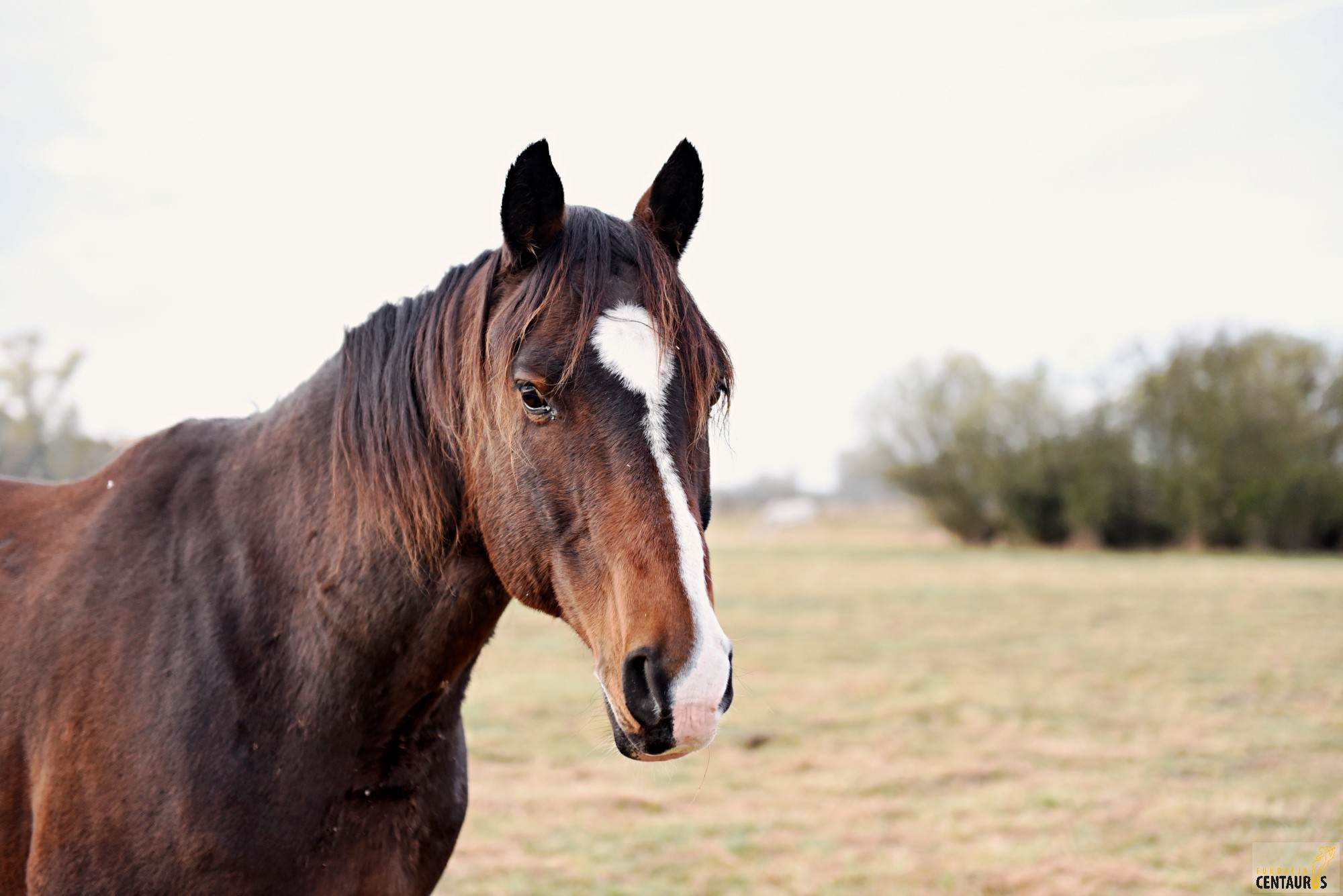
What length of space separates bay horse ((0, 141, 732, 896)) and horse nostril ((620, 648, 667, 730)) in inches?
0.5

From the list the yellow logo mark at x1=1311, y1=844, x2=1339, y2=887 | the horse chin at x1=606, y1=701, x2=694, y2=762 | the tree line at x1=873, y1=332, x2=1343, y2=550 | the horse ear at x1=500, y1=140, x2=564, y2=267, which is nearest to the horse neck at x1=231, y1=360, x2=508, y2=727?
the horse chin at x1=606, y1=701, x2=694, y2=762

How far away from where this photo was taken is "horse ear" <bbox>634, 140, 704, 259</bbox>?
2.20 metres

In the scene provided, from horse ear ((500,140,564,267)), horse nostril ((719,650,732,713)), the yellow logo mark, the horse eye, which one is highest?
horse ear ((500,140,564,267))

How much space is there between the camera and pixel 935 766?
671cm

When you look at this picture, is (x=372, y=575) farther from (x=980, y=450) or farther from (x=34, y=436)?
(x=980, y=450)

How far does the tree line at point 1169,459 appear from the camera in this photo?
30031 millimetres

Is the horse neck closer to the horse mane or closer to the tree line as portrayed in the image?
the horse mane

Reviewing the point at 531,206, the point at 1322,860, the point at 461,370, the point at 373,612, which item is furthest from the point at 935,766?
the point at 531,206

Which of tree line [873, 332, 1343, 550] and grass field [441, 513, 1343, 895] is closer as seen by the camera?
grass field [441, 513, 1343, 895]

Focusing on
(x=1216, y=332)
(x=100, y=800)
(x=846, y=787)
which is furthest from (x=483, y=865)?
(x=1216, y=332)

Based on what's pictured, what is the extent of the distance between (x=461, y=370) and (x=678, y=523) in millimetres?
707

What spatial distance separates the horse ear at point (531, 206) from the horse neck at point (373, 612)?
0.72 m

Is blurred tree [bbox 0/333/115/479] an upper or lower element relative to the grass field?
upper

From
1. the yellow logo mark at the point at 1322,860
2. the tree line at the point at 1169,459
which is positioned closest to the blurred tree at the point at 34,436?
the yellow logo mark at the point at 1322,860
